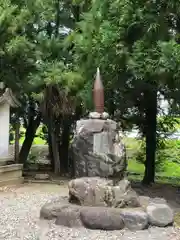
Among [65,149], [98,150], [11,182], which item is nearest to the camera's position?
[98,150]

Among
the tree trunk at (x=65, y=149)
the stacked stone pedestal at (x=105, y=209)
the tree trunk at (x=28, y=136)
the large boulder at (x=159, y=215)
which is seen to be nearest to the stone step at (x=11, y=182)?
the tree trunk at (x=65, y=149)

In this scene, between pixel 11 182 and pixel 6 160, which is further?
pixel 6 160

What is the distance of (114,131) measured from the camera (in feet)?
23.3

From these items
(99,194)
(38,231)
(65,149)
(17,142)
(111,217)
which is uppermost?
(17,142)

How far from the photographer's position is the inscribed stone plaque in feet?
22.7

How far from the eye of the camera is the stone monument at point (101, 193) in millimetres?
6133

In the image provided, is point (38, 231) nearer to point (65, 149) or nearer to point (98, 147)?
point (98, 147)

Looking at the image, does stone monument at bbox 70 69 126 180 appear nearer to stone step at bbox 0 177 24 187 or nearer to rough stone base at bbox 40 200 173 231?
rough stone base at bbox 40 200 173 231

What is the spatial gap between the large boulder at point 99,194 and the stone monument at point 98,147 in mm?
251

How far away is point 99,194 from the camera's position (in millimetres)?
6562

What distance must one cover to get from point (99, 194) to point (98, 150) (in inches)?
30.2

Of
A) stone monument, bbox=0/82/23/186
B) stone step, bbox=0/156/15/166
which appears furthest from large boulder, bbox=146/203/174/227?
stone step, bbox=0/156/15/166

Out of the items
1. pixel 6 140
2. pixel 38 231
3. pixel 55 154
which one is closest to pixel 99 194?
pixel 38 231

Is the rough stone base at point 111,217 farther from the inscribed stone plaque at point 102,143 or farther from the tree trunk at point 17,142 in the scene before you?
the tree trunk at point 17,142
